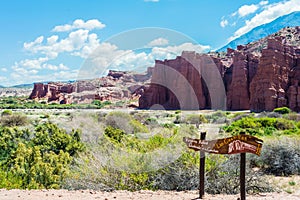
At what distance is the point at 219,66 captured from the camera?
2712 inches

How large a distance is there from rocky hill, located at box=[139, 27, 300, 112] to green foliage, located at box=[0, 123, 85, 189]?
35113 mm

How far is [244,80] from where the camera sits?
62594 mm

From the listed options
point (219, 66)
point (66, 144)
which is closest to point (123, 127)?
point (66, 144)

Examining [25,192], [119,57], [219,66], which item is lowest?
[25,192]

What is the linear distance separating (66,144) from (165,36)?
17.2 feet

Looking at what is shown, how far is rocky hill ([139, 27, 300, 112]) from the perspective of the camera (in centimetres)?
5647

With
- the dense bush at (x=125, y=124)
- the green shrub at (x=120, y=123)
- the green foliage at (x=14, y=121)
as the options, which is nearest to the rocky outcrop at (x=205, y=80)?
the green foliage at (x=14, y=121)

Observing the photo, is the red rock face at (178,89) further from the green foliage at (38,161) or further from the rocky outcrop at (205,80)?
the green foliage at (38,161)

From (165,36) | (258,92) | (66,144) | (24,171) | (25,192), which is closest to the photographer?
(25,192)

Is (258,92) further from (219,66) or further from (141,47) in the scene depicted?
(141,47)

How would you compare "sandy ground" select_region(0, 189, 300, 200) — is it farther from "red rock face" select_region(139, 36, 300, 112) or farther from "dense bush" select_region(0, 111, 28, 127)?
"red rock face" select_region(139, 36, 300, 112)

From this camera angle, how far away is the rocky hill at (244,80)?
185ft

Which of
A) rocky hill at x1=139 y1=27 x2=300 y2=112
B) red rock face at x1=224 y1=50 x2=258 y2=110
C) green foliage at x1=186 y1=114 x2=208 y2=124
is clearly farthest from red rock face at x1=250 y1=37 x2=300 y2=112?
green foliage at x1=186 y1=114 x2=208 y2=124

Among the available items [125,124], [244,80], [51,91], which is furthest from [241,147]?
[51,91]
